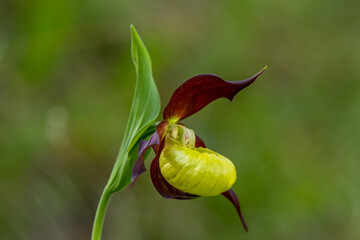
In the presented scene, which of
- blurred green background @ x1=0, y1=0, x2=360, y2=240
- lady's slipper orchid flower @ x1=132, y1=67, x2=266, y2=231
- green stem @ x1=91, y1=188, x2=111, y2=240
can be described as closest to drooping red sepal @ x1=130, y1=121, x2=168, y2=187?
lady's slipper orchid flower @ x1=132, y1=67, x2=266, y2=231

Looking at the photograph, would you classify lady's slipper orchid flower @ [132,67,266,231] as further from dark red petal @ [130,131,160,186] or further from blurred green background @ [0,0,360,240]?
blurred green background @ [0,0,360,240]

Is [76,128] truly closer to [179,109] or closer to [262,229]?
[262,229]

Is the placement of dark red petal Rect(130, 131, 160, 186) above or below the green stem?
above

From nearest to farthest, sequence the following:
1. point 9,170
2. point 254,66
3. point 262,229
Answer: point 9,170 → point 262,229 → point 254,66

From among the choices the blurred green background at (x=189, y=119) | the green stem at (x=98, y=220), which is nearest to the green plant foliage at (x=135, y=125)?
the green stem at (x=98, y=220)

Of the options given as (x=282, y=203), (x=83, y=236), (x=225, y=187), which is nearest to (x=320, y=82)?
(x=282, y=203)

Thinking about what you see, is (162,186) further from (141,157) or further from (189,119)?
(189,119)
